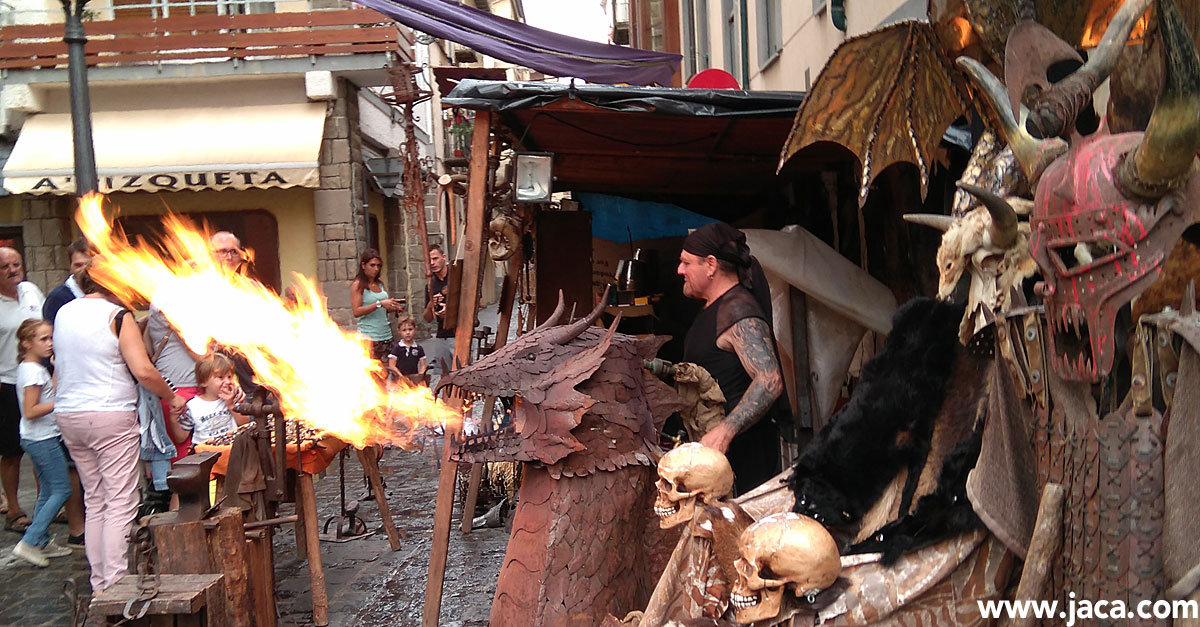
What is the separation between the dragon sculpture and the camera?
3.14 metres

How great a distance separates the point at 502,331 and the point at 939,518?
490 cm

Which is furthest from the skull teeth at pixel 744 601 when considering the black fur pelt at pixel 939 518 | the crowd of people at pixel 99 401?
the crowd of people at pixel 99 401

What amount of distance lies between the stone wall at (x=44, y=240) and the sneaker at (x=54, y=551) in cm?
938

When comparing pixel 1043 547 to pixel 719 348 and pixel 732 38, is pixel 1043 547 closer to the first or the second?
pixel 719 348

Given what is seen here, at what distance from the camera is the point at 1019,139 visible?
2.26m

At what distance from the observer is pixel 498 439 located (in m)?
3.28

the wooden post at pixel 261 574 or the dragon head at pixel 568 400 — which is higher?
the dragon head at pixel 568 400

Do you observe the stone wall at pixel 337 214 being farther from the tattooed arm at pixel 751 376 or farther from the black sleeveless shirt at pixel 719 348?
the tattooed arm at pixel 751 376

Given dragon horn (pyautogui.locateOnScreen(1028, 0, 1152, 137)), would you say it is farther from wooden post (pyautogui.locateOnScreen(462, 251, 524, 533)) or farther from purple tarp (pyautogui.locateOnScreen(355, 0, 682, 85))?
purple tarp (pyautogui.locateOnScreen(355, 0, 682, 85))

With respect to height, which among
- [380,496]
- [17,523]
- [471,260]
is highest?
[471,260]

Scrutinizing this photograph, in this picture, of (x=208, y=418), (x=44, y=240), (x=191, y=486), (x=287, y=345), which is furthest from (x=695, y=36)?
(x=191, y=486)

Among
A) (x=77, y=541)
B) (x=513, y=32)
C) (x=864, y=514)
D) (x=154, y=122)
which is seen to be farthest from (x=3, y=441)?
(x=154, y=122)

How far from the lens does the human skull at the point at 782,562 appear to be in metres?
2.13

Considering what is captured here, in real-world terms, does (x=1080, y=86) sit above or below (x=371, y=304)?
above
